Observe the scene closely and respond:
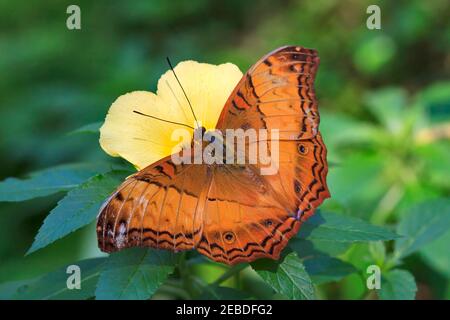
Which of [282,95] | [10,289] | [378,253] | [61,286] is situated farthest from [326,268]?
[10,289]

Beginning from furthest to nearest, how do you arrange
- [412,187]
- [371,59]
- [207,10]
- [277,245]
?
[207,10]
[371,59]
[412,187]
[277,245]

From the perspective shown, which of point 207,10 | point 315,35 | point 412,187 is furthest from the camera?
point 207,10

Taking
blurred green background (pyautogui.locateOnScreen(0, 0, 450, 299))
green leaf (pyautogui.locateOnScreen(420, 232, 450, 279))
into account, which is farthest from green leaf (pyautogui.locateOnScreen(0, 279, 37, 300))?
green leaf (pyautogui.locateOnScreen(420, 232, 450, 279))

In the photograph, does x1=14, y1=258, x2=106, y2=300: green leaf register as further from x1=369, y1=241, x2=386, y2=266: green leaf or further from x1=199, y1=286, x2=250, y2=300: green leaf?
x1=369, y1=241, x2=386, y2=266: green leaf

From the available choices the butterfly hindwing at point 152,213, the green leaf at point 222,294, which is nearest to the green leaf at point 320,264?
the green leaf at point 222,294

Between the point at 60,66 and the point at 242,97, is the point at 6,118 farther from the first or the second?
the point at 242,97

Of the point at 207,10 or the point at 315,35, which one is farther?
the point at 207,10

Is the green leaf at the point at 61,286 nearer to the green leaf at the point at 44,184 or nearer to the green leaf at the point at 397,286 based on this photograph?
the green leaf at the point at 44,184

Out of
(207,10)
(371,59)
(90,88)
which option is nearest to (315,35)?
(371,59)
